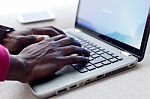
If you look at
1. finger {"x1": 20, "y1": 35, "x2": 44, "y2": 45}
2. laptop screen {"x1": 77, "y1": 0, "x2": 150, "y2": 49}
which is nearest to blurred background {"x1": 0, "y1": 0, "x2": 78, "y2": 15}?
laptop screen {"x1": 77, "y1": 0, "x2": 150, "y2": 49}

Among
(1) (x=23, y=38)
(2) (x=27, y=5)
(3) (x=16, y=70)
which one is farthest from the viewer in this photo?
(2) (x=27, y=5)

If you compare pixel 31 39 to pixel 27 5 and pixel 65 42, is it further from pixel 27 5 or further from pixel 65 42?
pixel 27 5

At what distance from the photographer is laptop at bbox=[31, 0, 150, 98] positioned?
23.3 inches

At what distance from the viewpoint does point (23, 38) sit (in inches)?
30.9

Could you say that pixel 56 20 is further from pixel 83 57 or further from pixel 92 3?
pixel 83 57

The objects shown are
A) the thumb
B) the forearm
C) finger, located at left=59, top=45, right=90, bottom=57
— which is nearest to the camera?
the forearm

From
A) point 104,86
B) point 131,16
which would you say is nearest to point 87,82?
point 104,86

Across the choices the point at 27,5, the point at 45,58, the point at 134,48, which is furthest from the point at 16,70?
the point at 27,5

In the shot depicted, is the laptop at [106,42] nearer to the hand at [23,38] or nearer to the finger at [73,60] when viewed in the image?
the finger at [73,60]

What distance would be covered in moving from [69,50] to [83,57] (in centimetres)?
5

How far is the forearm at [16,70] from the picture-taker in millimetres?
561

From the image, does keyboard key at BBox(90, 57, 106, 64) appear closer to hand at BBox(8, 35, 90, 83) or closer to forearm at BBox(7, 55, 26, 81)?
hand at BBox(8, 35, 90, 83)

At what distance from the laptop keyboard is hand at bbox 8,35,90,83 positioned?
0.05ft

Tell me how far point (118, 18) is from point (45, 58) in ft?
0.99
